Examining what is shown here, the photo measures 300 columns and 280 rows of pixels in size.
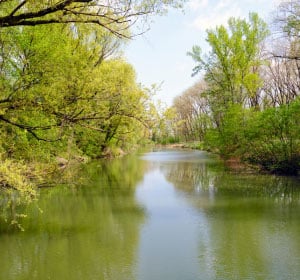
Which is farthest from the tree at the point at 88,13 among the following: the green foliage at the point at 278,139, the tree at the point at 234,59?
the tree at the point at 234,59

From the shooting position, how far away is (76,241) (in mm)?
7383

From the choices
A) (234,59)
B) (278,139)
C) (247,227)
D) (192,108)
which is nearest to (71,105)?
(247,227)

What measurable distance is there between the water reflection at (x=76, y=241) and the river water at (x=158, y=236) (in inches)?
0.7

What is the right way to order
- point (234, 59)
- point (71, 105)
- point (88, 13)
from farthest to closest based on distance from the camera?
point (234, 59)
point (71, 105)
point (88, 13)

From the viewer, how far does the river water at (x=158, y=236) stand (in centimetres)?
587

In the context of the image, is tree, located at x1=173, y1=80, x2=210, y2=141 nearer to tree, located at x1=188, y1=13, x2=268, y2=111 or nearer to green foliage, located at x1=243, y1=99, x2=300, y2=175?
tree, located at x1=188, y1=13, x2=268, y2=111

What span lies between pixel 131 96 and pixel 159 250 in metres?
3.04

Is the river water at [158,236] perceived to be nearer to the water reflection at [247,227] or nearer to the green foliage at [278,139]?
the water reflection at [247,227]

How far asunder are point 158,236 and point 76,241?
169cm

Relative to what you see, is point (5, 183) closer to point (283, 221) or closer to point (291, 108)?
point (283, 221)

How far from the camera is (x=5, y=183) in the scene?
6469 mm

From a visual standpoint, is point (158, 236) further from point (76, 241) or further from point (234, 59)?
point (234, 59)

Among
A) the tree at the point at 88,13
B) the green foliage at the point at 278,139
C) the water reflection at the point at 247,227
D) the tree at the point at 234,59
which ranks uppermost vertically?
the tree at the point at 234,59

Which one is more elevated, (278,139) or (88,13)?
(88,13)
